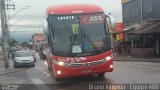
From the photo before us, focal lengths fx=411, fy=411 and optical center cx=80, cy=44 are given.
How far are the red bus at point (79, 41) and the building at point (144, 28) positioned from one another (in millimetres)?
21594

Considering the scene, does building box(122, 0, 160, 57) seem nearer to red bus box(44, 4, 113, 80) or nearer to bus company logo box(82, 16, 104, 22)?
bus company logo box(82, 16, 104, 22)

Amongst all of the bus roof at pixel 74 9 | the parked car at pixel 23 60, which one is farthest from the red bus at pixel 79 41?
the parked car at pixel 23 60

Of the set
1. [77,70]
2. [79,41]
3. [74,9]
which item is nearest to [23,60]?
[74,9]

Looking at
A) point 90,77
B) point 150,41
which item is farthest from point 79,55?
point 150,41

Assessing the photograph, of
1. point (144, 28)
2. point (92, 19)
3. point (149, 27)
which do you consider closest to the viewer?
point (92, 19)

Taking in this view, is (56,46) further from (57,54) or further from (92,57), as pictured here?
(92,57)

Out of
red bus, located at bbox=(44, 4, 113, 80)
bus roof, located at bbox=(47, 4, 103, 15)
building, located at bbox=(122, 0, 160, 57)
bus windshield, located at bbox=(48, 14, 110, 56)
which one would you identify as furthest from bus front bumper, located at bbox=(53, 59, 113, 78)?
building, located at bbox=(122, 0, 160, 57)

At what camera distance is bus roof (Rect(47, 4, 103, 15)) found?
18.1 meters

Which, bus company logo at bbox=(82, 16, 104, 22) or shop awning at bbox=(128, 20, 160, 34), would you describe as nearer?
bus company logo at bbox=(82, 16, 104, 22)

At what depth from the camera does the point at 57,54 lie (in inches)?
685

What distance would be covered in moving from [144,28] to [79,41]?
24.8 m

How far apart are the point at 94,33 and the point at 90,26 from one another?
1.17 feet

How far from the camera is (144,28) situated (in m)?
41.4

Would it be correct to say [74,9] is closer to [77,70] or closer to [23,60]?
[77,70]
